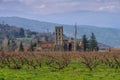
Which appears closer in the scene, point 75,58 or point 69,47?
point 75,58

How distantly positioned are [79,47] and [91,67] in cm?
9835

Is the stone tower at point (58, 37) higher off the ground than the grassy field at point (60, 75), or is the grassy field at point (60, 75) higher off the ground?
the stone tower at point (58, 37)

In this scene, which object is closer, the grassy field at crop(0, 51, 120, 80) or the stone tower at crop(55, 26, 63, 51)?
the grassy field at crop(0, 51, 120, 80)

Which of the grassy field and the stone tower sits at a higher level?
the stone tower

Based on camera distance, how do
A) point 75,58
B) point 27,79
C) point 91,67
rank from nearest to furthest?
point 27,79
point 91,67
point 75,58

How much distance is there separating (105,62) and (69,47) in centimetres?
8201

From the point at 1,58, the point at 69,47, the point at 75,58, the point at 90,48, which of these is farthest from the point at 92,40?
the point at 1,58

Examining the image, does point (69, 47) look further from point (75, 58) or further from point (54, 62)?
point (54, 62)

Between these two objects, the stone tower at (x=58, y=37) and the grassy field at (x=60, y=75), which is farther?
the stone tower at (x=58, y=37)

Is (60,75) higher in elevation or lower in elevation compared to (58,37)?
lower

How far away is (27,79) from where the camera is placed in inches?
1162

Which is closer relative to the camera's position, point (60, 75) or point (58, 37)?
point (60, 75)

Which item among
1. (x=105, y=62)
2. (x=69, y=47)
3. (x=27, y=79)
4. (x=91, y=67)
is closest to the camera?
(x=27, y=79)

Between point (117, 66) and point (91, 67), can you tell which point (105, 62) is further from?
point (91, 67)
